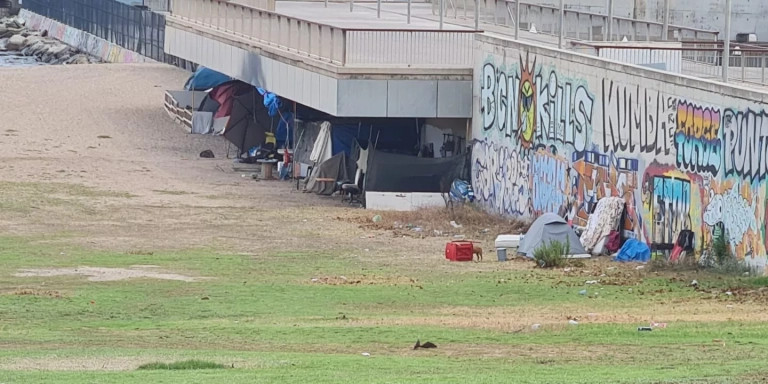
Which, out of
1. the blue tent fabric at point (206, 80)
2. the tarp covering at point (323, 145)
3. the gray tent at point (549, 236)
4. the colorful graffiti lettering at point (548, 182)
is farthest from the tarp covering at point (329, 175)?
the blue tent fabric at point (206, 80)

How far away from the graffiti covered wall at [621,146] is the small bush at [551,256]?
1.67 meters

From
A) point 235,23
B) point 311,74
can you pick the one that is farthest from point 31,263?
point 235,23

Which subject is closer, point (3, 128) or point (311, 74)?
point (311, 74)

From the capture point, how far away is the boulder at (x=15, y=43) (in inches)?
3853

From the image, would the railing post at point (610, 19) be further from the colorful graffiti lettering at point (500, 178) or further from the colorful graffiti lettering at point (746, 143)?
the colorful graffiti lettering at point (746, 143)

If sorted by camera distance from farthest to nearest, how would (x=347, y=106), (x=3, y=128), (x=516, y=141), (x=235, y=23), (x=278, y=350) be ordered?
1. (x=3, y=128)
2. (x=235, y=23)
3. (x=347, y=106)
4. (x=516, y=141)
5. (x=278, y=350)

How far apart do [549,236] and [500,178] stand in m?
7.20

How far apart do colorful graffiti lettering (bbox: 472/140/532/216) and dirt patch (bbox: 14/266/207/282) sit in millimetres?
10380

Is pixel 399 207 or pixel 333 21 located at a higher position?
pixel 333 21

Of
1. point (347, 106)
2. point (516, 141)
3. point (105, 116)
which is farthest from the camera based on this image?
point (105, 116)

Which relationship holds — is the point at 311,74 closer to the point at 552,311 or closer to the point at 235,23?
the point at 235,23

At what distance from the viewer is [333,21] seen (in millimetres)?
50188

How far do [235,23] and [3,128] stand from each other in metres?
8.43

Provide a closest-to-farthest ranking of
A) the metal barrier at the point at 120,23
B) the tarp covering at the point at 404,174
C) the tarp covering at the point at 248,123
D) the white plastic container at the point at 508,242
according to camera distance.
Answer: the white plastic container at the point at 508,242
the tarp covering at the point at 404,174
the tarp covering at the point at 248,123
the metal barrier at the point at 120,23
